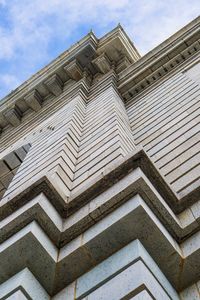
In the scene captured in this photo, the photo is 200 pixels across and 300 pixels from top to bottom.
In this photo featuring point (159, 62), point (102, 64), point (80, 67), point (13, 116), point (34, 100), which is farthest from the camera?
point (13, 116)

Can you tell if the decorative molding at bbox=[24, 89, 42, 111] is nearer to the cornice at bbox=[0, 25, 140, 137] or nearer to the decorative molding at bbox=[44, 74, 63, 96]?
the cornice at bbox=[0, 25, 140, 137]

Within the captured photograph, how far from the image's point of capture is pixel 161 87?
1310cm

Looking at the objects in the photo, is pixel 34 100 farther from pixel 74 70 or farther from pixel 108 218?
pixel 108 218

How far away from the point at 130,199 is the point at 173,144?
Answer: 10.2ft

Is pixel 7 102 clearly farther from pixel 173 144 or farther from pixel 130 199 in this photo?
pixel 130 199

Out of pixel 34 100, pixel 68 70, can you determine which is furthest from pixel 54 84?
pixel 34 100

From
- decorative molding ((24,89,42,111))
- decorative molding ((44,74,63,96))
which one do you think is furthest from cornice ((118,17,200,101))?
decorative molding ((24,89,42,111))

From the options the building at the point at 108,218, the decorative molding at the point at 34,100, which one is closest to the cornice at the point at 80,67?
the decorative molding at the point at 34,100

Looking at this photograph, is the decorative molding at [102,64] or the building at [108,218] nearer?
the building at [108,218]

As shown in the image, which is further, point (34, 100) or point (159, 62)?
point (34, 100)

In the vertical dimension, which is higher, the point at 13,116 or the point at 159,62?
the point at 13,116

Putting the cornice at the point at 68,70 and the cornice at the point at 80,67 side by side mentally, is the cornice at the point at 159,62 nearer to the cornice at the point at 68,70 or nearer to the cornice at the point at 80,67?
the cornice at the point at 80,67

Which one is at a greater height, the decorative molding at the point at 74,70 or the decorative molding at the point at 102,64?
the decorative molding at the point at 74,70

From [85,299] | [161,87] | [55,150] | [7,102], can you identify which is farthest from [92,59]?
[85,299]
